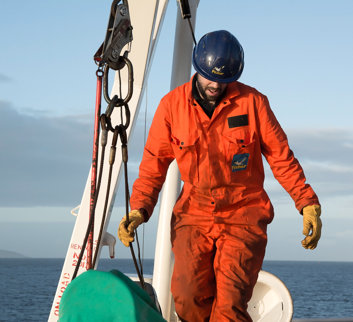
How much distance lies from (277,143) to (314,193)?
13.3 inches

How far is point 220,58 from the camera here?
12.1 ft

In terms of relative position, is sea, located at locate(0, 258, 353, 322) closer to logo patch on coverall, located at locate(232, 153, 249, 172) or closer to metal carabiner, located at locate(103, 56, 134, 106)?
logo patch on coverall, located at locate(232, 153, 249, 172)

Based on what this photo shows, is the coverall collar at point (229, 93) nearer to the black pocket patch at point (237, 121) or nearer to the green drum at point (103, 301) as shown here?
the black pocket patch at point (237, 121)

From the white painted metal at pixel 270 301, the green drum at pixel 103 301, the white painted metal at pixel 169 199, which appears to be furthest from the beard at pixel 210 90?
the white painted metal at pixel 270 301

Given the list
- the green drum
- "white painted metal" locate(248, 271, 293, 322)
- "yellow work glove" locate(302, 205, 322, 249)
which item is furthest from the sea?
the green drum

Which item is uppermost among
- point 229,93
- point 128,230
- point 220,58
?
point 220,58

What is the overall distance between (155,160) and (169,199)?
161 cm

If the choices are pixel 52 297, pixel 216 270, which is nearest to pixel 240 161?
pixel 216 270

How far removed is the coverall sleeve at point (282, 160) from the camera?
378 cm

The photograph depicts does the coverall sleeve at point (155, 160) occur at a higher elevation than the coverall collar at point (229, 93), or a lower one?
lower

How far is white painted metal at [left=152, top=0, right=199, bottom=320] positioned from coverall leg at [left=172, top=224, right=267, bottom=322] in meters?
1.57

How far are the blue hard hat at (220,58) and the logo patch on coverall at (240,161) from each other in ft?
1.33

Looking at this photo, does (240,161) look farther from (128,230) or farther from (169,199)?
(169,199)

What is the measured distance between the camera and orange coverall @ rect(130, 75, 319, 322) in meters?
3.72
